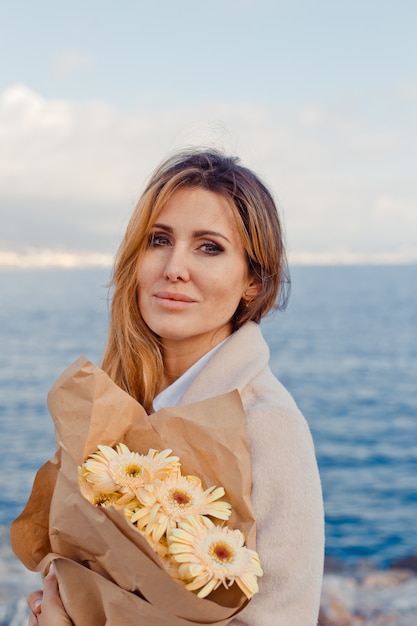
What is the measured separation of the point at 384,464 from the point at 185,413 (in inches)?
772

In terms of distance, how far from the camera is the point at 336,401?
2681 centimetres

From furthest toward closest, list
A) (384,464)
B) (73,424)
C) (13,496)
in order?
(384,464) < (13,496) < (73,424)

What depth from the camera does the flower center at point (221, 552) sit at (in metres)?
1.44

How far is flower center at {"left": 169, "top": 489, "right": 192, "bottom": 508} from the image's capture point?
5.04 ft

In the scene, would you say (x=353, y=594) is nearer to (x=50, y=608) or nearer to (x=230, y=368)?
(x=230, y=368)

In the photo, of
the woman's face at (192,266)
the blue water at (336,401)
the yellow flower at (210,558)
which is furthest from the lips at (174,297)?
the yellow flower at (210,558)

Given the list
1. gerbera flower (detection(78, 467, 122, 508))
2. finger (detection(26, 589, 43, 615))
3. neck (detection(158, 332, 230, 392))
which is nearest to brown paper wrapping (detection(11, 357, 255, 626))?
gerbera flower (detection(78, 467, 122, 508))

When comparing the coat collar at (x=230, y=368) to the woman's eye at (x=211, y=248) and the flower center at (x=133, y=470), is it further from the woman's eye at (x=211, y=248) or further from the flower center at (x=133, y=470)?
the flower center at (x=133, y=470)

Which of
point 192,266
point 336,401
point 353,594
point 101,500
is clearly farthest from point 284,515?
point 336,401

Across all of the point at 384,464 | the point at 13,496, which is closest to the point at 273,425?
the point at 13,496

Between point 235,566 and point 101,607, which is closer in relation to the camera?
point 235,566

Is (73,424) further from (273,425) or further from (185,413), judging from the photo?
(273,425)

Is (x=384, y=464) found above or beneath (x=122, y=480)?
beneath

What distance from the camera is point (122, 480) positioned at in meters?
1.56
